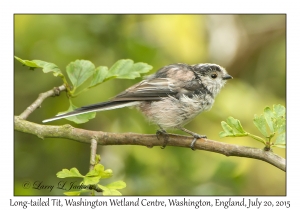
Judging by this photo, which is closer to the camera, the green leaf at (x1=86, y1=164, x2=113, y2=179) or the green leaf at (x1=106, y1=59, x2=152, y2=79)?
the green leaf at (x1=86, y1=164, x2=113, y2=179)

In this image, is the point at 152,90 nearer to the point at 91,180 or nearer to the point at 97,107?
the point at 97,107

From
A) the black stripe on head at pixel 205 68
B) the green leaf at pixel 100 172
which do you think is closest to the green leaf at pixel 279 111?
the green leaf at pixel 100 172

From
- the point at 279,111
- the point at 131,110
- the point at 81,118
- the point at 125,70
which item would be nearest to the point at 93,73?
the point at 125,70

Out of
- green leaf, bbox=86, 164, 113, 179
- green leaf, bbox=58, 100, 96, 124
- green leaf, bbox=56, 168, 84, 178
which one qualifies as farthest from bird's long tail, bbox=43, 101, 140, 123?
green leaf, bbox=86, 164, 113, 179

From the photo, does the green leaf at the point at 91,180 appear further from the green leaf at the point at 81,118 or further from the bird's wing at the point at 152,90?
the bird's wing at the point at 152,90

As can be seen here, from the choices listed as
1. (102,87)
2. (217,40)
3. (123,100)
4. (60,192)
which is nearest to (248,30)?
(217,40)

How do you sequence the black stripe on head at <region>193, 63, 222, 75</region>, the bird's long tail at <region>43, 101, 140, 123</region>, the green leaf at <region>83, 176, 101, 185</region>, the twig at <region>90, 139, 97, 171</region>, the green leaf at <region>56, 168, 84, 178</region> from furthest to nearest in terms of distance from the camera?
the black stripe on head at <region>193, 63, 222, 75</region>
the bird's long tail at <region>43, 101, 140, 123</region>
the twig at <region>90, 139, 97, 171</region>
the green leaf at <region>56, 168, 84, 178</region>
the green leaf at <region>83, 176, 101, 185</region>

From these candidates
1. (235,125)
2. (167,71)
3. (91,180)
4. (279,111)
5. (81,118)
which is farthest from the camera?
(167,71)

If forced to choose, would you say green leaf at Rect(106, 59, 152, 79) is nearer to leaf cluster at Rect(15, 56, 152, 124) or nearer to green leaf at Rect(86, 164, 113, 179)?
leaf cluster at Rect(15, 56, 152, 124)
